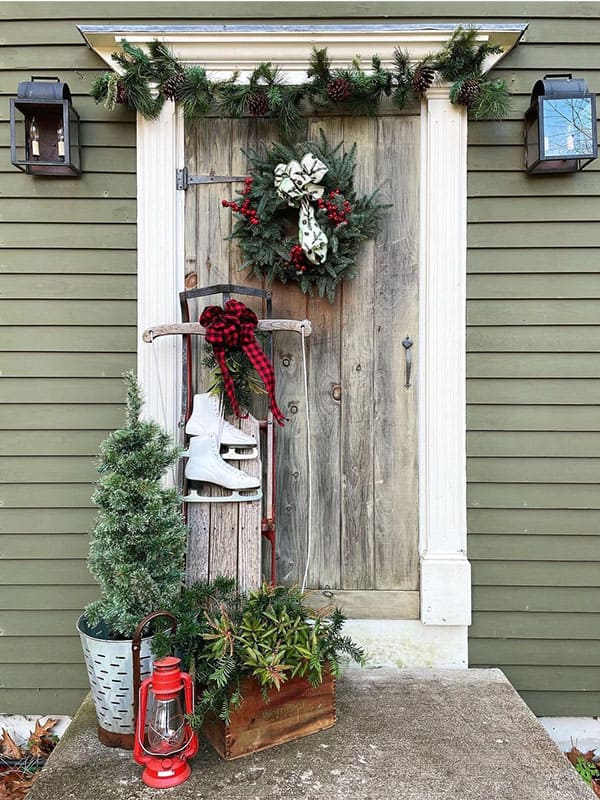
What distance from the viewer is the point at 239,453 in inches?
90.1

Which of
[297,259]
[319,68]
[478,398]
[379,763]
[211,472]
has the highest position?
[319,68]

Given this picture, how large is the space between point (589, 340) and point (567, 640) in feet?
4.11

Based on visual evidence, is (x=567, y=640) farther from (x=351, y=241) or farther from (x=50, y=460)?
(x=50, y=460)

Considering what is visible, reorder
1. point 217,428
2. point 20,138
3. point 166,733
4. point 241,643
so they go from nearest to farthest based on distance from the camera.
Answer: point 166,733
point 241,643
point 217,428
point 20,138

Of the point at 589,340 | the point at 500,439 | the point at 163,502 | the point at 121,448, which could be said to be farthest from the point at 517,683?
the point at 121,448

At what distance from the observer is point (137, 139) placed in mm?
2402

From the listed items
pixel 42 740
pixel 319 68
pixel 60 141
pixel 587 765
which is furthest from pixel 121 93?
pixel 587 765

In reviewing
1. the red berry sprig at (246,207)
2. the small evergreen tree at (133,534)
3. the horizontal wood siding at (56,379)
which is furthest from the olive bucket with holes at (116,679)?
the red berry sprig at (246,207)

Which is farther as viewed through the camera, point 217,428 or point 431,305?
point 431,305

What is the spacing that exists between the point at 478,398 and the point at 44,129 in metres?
2.06

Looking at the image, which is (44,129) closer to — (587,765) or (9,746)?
(9,746)

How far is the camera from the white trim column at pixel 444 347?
2.41 meters

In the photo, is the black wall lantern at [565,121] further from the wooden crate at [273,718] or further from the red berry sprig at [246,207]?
the wooden crate at [273,718]

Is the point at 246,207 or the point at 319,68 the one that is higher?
the point at 319,68
